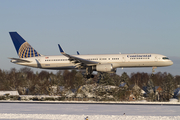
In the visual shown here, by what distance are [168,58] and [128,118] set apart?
2132 cm

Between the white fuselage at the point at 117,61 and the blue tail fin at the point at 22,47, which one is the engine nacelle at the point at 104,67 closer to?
the white fuselage at the point at 117,61

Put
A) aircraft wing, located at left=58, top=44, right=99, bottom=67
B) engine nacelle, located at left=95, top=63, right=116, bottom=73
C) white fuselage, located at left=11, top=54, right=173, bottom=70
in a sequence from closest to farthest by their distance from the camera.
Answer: white fuselage, located at left=11, top=54, right=173, bottom=70 < engine nacelle, located at left=95, top=63, right=116, bottom=73 < aircraft wing, located at left=58, top=44, right=99, bottom=67

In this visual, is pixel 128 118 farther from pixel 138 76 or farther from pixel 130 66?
pixel 138 76

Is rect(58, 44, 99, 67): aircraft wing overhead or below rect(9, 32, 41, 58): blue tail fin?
below

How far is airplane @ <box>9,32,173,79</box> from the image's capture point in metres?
47.4

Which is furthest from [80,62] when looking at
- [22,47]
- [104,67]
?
[22,47]

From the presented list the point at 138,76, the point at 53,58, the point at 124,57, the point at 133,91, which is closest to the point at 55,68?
the point at 53,58

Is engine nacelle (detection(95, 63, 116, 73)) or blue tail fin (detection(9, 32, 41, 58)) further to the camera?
blue tail fin (detection(9, 32, 41, 58))

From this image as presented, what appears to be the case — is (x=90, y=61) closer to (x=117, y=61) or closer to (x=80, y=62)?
(x=80, y=62)

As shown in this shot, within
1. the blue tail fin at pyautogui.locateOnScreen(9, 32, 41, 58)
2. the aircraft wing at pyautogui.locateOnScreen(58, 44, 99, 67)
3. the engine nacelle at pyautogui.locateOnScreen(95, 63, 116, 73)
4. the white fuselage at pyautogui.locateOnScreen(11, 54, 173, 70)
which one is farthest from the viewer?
the blue tail fin at pyautogui.locateOnScreen(9, 32, 41, 58)

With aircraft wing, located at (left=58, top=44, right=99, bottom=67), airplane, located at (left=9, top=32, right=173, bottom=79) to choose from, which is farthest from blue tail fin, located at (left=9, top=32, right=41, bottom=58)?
aircraft wing, located at (left=58, top=44, right=99, bottom=67)

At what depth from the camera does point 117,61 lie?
158 feet

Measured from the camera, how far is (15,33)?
188 ft

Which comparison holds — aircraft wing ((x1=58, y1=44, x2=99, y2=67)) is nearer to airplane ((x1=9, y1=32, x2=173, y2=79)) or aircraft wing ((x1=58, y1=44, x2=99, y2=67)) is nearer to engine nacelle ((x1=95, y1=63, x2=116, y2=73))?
airplane ((x1=9, y1=32, x2=173, y2=79))
